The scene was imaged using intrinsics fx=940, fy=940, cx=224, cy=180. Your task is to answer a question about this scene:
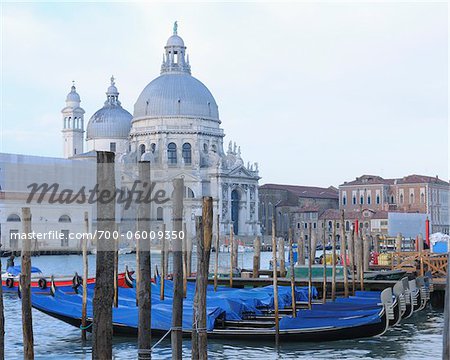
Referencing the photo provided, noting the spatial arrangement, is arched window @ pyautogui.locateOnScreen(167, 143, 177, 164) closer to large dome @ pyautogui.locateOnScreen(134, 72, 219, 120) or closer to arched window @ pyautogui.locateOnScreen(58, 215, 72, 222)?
large dome @ pyautogui.locateOnScreen(134, 72, 219, 120)

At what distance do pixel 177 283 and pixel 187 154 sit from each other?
139 feet

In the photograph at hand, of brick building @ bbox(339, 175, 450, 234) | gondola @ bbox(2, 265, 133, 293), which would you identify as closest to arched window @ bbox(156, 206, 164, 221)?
brick building @ bbox(339, 175, 450, 234)

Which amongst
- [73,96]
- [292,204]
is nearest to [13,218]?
[73,96]

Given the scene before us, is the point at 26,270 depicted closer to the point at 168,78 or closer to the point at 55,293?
the point at 55,293

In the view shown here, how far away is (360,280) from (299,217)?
4276 cm

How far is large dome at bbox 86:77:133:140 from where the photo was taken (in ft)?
174

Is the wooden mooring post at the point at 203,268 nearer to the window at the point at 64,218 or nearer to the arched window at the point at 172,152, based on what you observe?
the window at the point at 64,218

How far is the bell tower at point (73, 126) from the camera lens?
Result: 58.1 m

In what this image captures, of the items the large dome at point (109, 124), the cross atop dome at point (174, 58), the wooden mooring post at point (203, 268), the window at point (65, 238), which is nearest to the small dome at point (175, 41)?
the cross atop dome at point (174, 58)

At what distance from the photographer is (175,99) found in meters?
48.5

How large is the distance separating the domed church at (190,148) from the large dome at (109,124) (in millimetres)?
1318

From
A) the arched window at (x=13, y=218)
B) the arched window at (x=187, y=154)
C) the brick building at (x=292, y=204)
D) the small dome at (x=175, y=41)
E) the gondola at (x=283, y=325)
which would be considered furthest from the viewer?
the brick building at (x=292, y=204)

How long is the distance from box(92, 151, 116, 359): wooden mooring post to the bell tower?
53.1 meters

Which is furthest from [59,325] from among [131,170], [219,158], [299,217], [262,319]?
[299,217]
